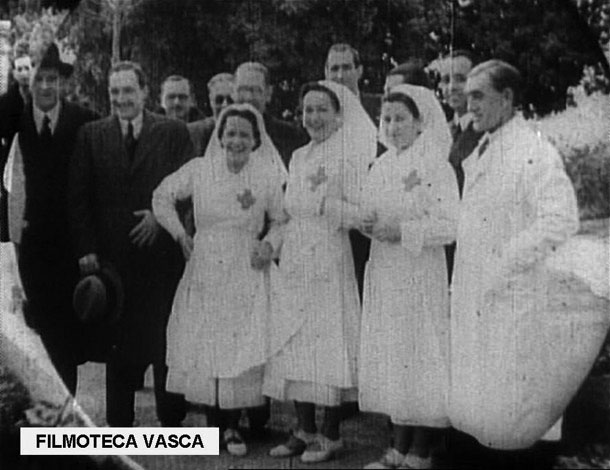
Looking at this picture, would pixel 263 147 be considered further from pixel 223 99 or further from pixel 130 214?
pixel 130 214

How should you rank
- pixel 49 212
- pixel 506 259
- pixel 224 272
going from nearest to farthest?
pixel 506 259
pixel 224 272
pixel 49 212

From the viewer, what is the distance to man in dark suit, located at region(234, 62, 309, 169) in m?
3.62

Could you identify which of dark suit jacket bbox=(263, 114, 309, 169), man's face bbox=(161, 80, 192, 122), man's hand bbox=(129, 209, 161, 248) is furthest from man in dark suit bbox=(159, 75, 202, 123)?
man's hand bbox=(129, 209, 161, 248)

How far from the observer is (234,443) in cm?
373

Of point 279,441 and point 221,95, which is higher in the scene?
point 221,95

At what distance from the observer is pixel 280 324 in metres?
3.67

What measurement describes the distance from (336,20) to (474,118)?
2.07 ft

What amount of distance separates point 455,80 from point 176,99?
1.06m

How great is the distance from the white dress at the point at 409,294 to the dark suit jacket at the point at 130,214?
30.2 inches

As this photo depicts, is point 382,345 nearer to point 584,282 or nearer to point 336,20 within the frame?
point 584,282

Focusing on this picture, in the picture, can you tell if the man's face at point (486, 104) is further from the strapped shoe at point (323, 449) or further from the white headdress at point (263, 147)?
the strapped shoe at point (323, 449)

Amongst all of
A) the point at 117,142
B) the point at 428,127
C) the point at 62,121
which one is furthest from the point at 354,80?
the point at 62,121

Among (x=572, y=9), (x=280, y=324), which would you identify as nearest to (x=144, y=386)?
(x=280, y=324)

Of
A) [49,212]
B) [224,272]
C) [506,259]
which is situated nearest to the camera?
[506,259]
